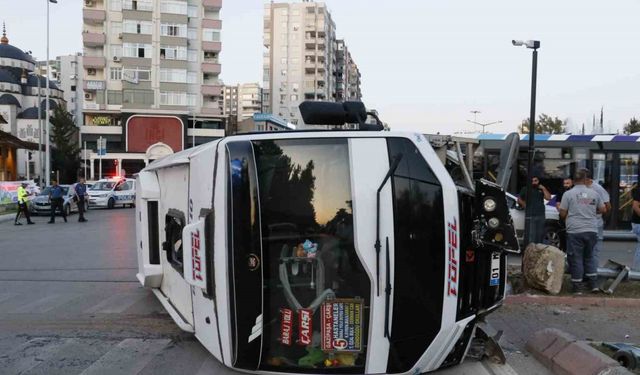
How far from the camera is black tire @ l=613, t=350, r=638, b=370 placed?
4.78 meters

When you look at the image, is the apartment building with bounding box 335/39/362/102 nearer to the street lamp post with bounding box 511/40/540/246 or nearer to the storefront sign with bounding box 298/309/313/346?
the street lamp post with bounding box 511/40/540/246

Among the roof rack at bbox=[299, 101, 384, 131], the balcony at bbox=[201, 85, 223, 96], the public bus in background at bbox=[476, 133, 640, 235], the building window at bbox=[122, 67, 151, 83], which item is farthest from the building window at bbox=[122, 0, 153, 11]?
the roof rack at bbox=[299, 101, 384, 131]

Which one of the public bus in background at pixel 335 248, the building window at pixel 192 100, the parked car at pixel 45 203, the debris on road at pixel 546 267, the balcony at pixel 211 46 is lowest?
the parked car at pixel 45 203

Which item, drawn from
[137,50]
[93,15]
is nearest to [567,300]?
[137,50]

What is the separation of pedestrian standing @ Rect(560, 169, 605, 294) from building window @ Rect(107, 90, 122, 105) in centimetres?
6549

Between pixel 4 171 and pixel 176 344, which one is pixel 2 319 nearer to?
pixel 176 344

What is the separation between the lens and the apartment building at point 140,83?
65688 mm

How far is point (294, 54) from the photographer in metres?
119

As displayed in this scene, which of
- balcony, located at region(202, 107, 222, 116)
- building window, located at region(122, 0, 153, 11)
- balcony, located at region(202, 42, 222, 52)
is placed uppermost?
building window, located at region(122, 0, 153, 11)

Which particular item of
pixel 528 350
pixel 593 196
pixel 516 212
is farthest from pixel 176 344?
pixel 516 212

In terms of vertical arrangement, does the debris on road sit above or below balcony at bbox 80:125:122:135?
below

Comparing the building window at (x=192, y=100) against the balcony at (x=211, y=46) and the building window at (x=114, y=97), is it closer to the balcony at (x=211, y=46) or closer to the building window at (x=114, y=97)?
the balcony at (x=211, y=46)

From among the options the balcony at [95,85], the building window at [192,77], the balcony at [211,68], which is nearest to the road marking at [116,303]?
the building window at [192,77]

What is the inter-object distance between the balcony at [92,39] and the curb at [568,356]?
2783 inches
